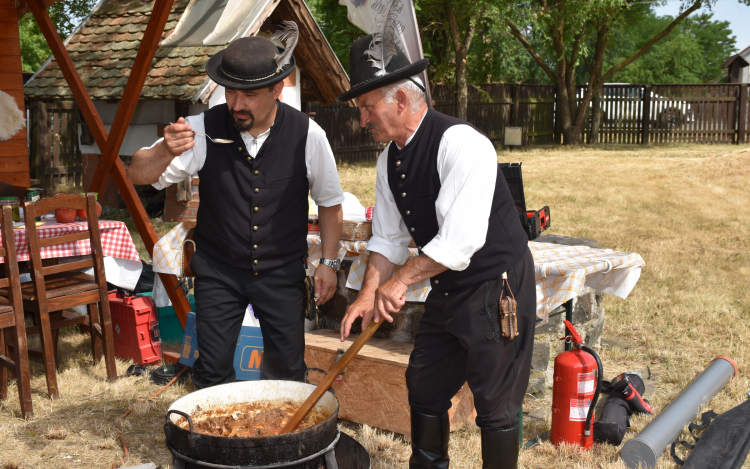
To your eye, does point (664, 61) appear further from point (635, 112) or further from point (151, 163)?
point (151, 163)

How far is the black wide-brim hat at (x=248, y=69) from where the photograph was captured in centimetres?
286

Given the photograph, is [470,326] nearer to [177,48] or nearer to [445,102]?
[177,48]

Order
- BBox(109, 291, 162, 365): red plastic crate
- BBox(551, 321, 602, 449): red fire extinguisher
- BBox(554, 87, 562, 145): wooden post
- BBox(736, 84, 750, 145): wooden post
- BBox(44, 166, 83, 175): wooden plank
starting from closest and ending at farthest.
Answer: BBox(551, 321, 602, 449): red fire extinguisher < BBox(109, 291, 162, 365): red plastic crate < BBox(44, 166, 83, 175): wooden plank < BBox(736, 84, 750, 145): wooden post < BBox(554, 87, 562, 145): wooden post

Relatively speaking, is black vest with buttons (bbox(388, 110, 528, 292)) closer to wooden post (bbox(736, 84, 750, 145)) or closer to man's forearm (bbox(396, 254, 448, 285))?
man's forearm (bbox(396, 254, 448, 285))

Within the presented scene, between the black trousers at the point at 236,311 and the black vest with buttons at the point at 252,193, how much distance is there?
61 mm

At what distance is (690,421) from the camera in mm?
3693

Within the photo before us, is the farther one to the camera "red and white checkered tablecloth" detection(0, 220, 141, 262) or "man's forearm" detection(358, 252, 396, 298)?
"red and white checkered tablecloth" detection(0, 220, 141, 262)

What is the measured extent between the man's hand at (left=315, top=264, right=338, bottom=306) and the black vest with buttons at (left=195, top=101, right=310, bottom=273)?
15 cm

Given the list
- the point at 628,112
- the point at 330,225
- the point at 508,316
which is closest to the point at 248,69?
the point at 330,225

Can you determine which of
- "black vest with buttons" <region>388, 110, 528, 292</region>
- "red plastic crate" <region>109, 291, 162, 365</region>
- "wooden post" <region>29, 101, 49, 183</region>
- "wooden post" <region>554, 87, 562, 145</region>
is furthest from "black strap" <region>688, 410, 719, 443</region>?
"wooden post" <region>554, 87, 562, 145</region>

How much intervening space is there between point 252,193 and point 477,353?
3.83 feet

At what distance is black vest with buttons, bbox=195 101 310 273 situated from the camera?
9.84 ft

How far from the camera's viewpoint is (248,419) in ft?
8.40

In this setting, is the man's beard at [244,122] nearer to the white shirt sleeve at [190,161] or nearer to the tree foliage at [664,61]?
the white shirt sleeve at [190,161]
